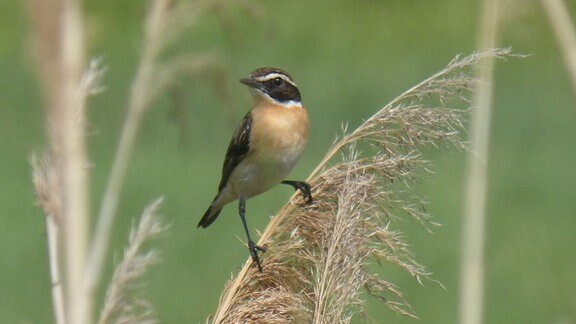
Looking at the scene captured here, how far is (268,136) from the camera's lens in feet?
21.7

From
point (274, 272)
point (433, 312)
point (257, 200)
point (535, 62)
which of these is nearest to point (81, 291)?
point (274, 272)

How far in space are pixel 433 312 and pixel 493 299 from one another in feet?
2.70

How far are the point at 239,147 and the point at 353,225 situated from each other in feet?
9.87

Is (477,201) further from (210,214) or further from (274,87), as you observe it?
(210,214)

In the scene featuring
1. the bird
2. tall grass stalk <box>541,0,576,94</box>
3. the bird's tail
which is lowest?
tall grass stalk <box>541,0,576,94</box>

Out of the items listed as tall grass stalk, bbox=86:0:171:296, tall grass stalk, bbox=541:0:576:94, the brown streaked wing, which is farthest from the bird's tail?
tall grass stalk, bbox=86:0:171:296

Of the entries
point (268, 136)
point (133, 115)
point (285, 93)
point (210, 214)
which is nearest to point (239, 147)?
point (268, 136)

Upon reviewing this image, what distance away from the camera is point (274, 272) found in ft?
13.5

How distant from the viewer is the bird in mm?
6527

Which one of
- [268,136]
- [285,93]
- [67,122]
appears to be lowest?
[67,122]

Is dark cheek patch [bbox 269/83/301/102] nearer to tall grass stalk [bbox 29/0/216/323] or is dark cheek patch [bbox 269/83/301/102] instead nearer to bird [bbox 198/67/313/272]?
bird [bbox 198/67/313/272]

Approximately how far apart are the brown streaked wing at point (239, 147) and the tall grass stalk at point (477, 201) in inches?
147

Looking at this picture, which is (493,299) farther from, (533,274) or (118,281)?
(118,281)

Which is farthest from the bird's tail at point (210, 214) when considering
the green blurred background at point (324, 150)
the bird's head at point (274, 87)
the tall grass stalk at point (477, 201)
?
the tall grass stalk at point (477, 201)
